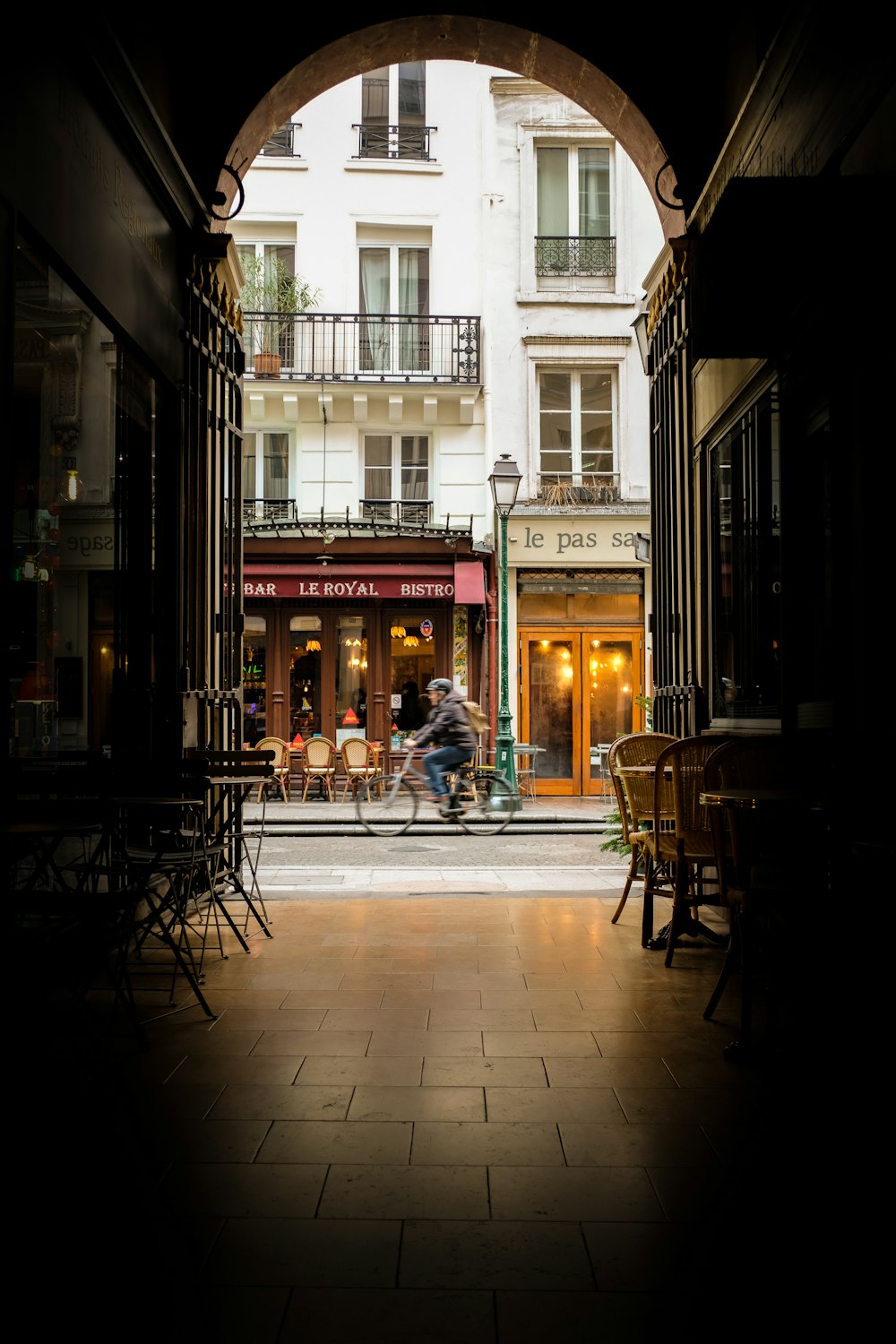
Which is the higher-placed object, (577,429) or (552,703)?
(577,429)

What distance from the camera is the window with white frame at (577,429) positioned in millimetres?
16531

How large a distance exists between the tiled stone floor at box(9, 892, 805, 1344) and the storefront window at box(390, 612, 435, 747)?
1194cm

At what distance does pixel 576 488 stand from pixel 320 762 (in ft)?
18.7

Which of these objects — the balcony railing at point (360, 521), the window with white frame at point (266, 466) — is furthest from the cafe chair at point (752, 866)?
the window with white frame at point (266, 466)

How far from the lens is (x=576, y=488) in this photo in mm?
16453

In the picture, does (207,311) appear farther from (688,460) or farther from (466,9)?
(688,460)

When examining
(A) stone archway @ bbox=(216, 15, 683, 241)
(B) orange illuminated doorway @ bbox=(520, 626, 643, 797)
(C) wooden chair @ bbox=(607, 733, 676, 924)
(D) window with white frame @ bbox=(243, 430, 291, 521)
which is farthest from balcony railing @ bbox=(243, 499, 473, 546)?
(C) wooden chair @ bbox=(607, 733, 676, 924)

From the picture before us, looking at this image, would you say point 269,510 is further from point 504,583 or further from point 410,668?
point 504,583

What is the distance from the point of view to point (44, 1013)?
12.6 feet

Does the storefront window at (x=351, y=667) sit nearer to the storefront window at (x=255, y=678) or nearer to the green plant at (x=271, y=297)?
the storefront window at (x=255, y=678)

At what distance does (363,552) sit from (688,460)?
1001 centimetres

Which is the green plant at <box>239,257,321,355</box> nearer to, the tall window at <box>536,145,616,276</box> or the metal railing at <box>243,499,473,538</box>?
the metal railing at <box>243,499,473,538</box>

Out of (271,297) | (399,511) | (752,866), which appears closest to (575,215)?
(271,297)

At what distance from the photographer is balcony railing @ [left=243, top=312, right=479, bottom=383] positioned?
54.6ft
